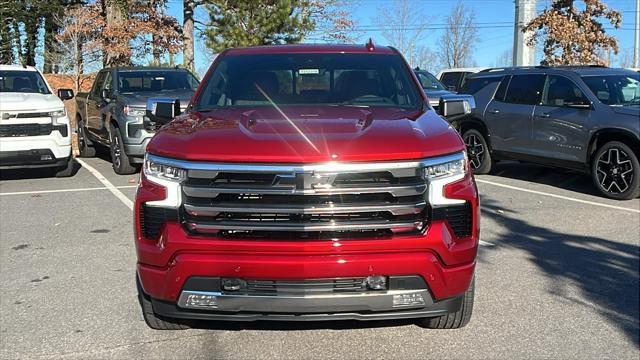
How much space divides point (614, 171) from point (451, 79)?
9462 millimetres

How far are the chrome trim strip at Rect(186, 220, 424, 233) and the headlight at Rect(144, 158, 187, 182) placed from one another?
0.26m

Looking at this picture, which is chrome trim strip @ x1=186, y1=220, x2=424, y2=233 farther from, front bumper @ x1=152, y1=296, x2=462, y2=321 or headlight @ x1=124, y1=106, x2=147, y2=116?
headlight @ x1=124, y1=106, x2=147, y2=116

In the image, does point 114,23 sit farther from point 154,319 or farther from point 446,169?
point 446,169

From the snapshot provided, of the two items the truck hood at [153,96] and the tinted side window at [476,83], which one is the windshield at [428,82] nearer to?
the tinted side window at [476,83]

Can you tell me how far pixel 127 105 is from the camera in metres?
9.66

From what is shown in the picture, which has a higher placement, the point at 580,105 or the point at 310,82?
the point at 310,82

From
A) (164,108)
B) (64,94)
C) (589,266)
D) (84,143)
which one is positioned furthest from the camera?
(84,143)

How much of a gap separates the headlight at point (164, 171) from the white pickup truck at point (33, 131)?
22.8 feet

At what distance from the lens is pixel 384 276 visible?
9.86 feet

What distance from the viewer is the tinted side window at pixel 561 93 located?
338 inches

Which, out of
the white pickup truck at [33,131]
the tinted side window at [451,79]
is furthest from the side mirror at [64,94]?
the tinted side window at [451,79]

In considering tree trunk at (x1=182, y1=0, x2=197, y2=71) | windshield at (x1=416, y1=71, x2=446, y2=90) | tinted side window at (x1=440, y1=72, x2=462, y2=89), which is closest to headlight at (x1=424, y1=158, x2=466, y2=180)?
windshield at (x1=416, y1=71, x2=446, y2=90)

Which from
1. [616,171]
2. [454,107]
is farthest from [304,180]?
[616,171]

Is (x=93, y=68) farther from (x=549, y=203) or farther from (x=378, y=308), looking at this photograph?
(x=378, y=308)
